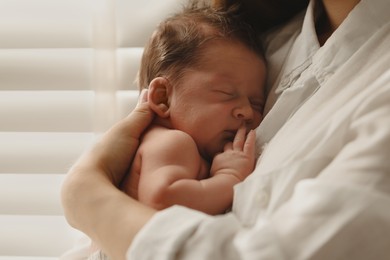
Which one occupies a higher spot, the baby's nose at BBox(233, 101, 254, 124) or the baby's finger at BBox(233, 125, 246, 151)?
the baby's nose at BBox(233, 101, 254, 124)

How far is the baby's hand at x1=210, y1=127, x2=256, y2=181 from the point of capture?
99 cm

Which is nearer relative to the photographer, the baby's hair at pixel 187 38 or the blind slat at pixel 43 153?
the baby's hair at pixel 187 38

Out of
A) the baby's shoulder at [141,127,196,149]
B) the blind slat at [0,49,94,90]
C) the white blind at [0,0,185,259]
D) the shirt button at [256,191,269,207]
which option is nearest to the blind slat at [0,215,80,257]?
the white blind at [0,0,185,259]

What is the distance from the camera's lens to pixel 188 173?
99 cm

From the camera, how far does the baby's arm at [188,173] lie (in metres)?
0.94

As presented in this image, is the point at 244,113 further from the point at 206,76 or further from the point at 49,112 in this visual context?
the point at 49,112

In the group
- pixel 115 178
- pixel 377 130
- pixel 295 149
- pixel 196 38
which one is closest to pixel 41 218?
pixel 115 178

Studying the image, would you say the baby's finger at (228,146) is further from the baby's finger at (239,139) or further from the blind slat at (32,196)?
the blind slat at (32,196)

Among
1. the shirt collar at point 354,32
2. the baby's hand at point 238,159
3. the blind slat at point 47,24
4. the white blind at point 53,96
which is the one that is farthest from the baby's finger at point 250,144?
the blind slat at point 47,24

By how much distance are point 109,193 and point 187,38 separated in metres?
0.37

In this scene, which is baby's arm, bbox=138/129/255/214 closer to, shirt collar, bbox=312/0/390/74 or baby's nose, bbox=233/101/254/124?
baby's nose, bbox=233/101/254/124

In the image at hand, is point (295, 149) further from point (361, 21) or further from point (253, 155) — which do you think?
point (361, 21)

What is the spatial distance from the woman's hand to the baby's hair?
0.07m

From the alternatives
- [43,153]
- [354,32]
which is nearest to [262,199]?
[354,32]
